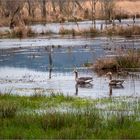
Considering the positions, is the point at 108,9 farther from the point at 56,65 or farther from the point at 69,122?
the point at 69,122

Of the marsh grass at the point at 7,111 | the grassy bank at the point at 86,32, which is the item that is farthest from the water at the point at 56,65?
the marsh grass at the point at 7,111

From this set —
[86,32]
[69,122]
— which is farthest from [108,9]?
[69,122]

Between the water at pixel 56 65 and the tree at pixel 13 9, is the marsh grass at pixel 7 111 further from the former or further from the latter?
the tree at pixel 13 9

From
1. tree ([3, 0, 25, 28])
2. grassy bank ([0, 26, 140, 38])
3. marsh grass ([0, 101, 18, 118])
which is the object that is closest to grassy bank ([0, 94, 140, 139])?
marsh grass ([0, 101, 18, 118])

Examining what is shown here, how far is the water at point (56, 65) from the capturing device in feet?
71.2

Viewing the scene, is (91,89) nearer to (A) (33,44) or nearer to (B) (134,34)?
(A) (33,44)

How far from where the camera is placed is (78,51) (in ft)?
124

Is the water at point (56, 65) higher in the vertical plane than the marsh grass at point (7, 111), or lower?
lower

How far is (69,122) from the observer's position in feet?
43.1

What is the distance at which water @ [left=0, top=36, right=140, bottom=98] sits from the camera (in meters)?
21.7

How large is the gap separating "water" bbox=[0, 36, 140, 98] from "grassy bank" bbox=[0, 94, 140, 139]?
3742mm

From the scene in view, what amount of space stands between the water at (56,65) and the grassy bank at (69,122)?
374 centimetres

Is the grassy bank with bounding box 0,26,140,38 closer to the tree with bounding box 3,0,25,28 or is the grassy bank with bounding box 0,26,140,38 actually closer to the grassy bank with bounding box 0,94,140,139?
the tree with bounding box 3,0,25,28

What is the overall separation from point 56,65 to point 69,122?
17.9m
